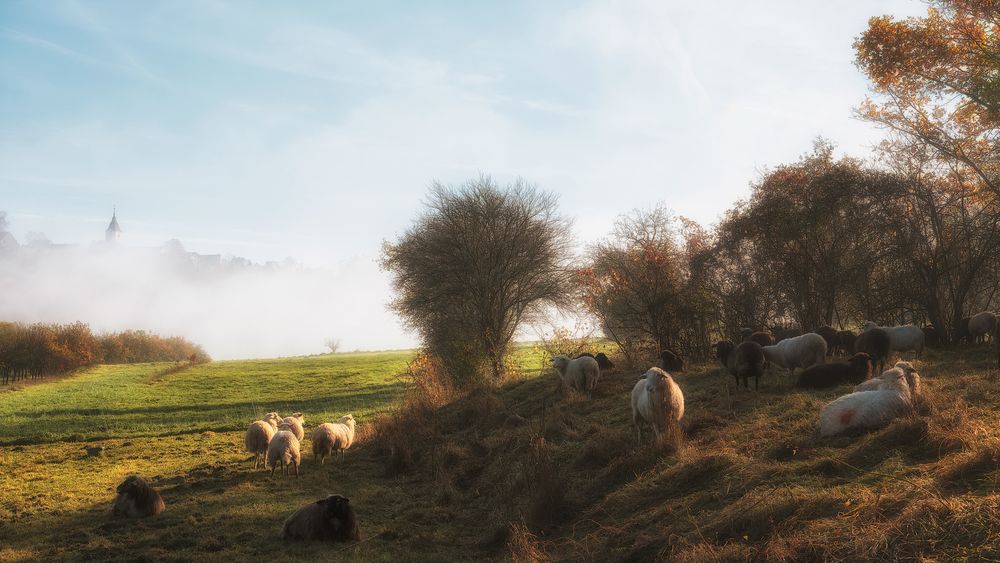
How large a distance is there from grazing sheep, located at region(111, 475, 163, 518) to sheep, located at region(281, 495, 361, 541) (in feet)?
12.2

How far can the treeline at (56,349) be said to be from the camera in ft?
173

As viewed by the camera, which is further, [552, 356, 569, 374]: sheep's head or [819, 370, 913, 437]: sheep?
[552, 356, 569, 374]: sheep's head

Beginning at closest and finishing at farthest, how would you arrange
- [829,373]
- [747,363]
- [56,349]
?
[829,373]
[747,363]
[56,349]

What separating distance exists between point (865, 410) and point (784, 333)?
11835 millimetres

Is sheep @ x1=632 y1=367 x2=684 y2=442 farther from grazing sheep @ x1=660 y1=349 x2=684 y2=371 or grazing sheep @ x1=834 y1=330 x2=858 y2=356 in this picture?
grazing sheep @ x1=834 y1=330 x2=858 y2=356

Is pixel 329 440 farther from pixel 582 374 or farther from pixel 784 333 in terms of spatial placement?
pixel 784 333

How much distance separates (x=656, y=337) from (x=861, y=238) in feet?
25.2

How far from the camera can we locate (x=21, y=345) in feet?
175

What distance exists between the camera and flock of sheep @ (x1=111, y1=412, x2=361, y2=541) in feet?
32.1

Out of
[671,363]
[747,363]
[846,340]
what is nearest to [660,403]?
[747,363]

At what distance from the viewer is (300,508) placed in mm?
10258

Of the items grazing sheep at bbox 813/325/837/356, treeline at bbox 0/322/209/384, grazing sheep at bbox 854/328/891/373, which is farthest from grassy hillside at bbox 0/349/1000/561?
treeline at bbox 0/322/209/384

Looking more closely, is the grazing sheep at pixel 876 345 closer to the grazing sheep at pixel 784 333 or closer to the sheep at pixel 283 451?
the grazing sheep at pixel 784 333

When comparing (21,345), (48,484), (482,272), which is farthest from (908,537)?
(21,345)
